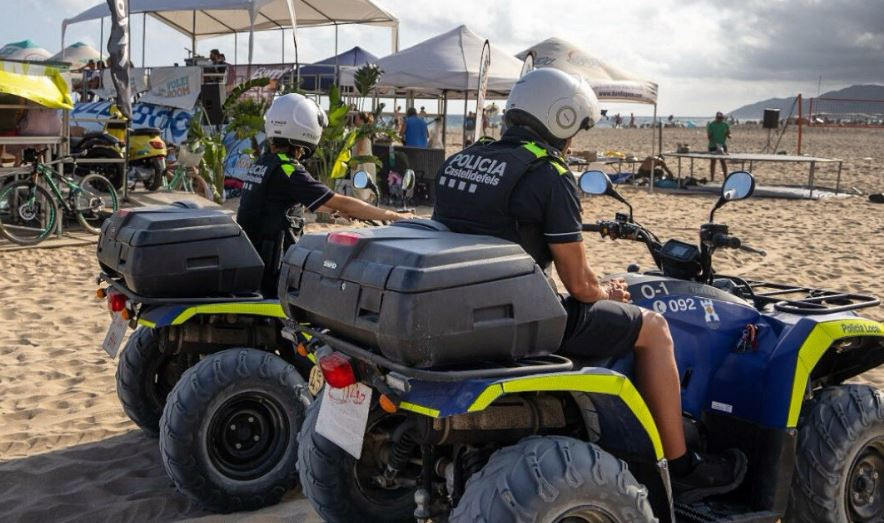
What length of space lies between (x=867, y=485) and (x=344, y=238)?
2.24 m

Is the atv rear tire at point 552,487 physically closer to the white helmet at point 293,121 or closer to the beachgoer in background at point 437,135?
the white helmet at point 293,121

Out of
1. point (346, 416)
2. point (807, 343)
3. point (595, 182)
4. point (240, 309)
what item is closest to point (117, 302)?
point (240, 309)

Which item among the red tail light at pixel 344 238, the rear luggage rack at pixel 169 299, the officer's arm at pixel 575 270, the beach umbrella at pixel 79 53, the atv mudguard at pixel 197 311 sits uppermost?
the beach umbrella at pixel 79 53

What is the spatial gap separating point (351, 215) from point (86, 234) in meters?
7.70

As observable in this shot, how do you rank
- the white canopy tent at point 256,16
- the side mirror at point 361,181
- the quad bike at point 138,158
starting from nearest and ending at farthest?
the side mirror at point 361,181 → the quad bike at point 138,158 → the white canopy tent at point 256,16

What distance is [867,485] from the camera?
144 inches

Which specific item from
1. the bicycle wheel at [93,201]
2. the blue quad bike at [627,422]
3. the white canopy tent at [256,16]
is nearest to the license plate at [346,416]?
the blue quad bike at [627,422]

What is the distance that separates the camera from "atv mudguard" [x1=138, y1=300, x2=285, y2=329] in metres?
4.11

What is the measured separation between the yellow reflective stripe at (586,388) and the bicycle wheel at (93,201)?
9.32 m

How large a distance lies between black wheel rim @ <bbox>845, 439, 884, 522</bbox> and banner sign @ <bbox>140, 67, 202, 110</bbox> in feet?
52.2

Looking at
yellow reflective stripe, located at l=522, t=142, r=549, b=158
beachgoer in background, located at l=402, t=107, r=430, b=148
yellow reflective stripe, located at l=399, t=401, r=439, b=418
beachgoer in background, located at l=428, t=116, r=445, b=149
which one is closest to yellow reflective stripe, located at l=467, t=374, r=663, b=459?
yellow reflective stripe, located at l=399, t=401, r=439, b=418

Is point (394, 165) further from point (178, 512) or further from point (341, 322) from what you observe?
point (341, 322)

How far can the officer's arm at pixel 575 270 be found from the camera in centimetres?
303

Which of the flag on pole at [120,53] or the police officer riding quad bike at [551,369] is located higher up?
the flag on pole at [120,53]
